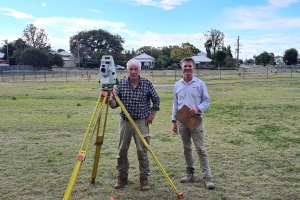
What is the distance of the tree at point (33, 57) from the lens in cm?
6600

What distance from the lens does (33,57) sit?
→ 6606 cm

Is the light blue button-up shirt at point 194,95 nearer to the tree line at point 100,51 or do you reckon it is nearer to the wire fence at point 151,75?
the wire fence at point 151,75

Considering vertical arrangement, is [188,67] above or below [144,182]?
above

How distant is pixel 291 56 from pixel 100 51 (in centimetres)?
5377

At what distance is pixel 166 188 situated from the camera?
184 inches

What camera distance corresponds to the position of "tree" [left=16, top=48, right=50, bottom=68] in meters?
66.0

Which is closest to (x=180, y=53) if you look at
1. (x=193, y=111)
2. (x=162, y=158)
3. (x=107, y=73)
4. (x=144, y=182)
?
(x=162, y=158)

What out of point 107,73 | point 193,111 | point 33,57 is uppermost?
point 33,57

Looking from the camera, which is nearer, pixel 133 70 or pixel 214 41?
pixel 133 70

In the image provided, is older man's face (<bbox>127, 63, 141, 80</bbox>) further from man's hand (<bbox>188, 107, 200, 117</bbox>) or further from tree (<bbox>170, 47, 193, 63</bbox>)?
tree (<bbox>170, 47, 193, 63</bbox>)

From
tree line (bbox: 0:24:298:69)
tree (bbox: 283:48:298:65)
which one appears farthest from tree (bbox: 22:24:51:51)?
tree (bbox: 283:48:298:65)

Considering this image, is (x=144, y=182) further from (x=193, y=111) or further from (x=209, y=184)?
(x=193, y=111)

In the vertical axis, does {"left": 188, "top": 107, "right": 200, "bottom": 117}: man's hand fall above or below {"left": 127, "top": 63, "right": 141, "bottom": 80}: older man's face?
below

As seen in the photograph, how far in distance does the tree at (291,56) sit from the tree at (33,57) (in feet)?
201
